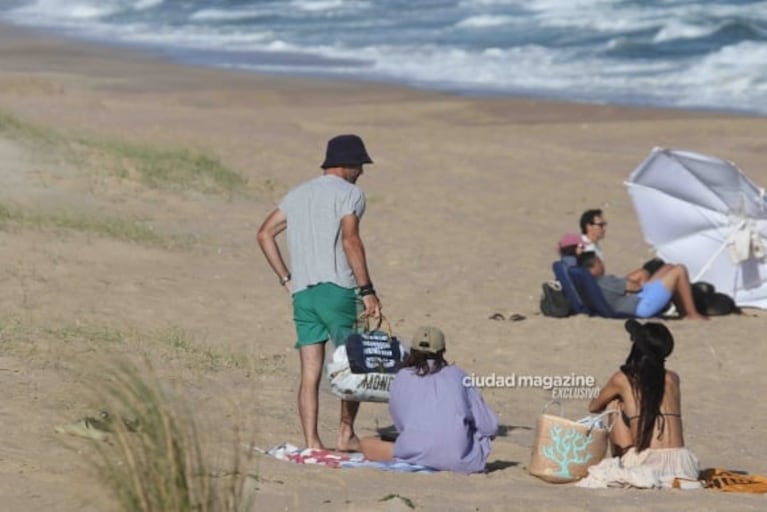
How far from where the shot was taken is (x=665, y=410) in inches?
292

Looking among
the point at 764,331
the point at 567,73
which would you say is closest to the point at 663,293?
the point at 764,331

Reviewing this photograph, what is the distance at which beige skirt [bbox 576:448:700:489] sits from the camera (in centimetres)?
727

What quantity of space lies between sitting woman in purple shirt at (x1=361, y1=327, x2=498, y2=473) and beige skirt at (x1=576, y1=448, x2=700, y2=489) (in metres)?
0.50

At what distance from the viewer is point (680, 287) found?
11711 mm

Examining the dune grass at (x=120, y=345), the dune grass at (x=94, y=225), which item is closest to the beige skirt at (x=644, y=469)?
the dune grass at (x=120, y=345)

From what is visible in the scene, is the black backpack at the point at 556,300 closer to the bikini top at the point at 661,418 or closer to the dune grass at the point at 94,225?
the dune grass at the point at 94,225

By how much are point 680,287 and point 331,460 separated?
4934mm

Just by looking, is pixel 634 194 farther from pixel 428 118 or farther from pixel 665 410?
pixel 428 118

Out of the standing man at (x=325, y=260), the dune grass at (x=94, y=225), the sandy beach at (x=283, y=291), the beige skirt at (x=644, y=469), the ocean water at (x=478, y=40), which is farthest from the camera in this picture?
the ocean water at (x=478, y=40)

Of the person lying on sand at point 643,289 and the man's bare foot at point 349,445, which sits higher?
the person lying on sand at point 643,289

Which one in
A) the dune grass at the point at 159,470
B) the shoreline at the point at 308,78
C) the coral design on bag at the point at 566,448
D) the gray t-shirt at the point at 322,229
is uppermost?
the shoreline at the point at 308,78

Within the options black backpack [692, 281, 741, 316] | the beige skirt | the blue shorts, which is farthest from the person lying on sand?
the beige skirt

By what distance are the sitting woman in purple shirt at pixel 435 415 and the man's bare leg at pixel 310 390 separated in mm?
330

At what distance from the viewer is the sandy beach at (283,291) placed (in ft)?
23.3
